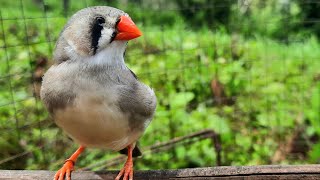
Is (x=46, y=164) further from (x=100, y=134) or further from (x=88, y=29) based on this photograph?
(x=88, y=29)

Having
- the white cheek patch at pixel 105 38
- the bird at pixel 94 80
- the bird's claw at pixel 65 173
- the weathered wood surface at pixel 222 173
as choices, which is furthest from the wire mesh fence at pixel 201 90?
the white cheek patch at pixel 105 38

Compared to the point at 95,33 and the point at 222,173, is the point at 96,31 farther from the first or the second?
the point at 222,173

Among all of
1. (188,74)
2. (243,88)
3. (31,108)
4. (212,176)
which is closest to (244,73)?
(243,88)

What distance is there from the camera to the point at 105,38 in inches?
87.2

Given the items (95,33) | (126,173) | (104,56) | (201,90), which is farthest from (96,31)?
(201,90)

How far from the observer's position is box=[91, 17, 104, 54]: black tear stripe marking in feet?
7.27

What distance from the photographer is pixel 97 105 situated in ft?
7.32

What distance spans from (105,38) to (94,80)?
0.18 metres

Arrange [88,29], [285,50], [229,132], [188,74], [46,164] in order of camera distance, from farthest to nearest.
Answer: [285,50] < [188,74] < [229,132] < [46,164] < [88,29]

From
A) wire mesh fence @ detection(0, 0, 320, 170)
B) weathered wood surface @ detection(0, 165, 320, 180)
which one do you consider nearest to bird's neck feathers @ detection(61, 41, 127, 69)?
weathered wood surface @ detection(0, 165, 320, 180)

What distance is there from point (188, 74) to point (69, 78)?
272cm

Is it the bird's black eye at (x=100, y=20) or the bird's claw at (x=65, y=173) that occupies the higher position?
the bird's black eye at (x=100, y=20)

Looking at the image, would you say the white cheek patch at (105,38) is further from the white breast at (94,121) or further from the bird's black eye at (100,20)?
the white breast at (94,121)

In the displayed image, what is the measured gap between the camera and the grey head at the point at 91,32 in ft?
7.29
